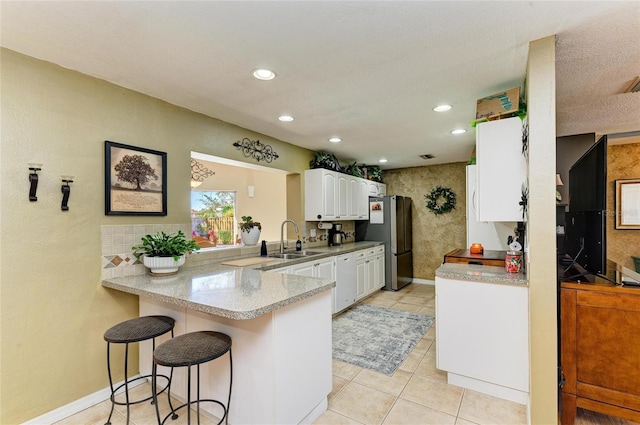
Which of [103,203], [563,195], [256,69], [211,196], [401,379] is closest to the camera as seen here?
[256,69]

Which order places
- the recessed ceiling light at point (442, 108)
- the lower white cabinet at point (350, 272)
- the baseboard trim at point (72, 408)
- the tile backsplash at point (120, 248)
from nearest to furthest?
1. the baseboard trim at point (72, 408)
2. the tile backsplash at point (120, 248)
3. the recessed ceiling light at point (442, 108)
4. the lower white cabinet at point (350, 272)

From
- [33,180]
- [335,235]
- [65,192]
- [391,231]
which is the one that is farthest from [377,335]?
[33,180]

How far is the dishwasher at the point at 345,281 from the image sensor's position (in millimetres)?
3926

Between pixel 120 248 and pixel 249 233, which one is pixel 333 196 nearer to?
pixel 249 233

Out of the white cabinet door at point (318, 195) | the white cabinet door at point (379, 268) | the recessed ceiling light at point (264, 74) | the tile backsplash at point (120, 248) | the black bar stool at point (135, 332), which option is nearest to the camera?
the black bar stool at point (135, 332)

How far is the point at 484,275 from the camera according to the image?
2.20m

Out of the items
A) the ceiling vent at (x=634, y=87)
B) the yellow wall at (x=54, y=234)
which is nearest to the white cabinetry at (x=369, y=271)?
the yellow wall at (x=54, y=234)

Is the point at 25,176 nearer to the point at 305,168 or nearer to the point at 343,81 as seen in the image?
the point at 343,81

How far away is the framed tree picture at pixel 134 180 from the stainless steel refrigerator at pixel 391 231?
3673 mm

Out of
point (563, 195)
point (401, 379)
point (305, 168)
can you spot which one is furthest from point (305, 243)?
point (563, 195)

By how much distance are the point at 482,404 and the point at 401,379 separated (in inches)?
23.1

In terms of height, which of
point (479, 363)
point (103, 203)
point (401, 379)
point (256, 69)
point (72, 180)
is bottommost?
point (401, 379)

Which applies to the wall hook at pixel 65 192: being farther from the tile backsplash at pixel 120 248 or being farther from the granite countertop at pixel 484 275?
the granite countertop at pixel 484 275

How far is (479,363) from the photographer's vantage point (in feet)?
7.19
